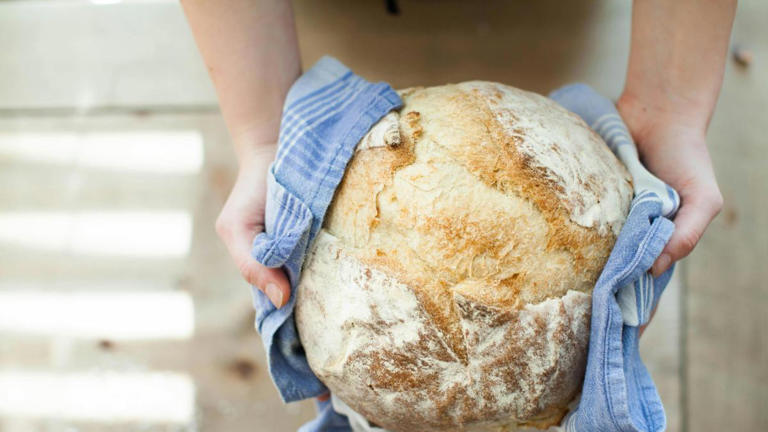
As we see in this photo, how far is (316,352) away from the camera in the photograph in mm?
978

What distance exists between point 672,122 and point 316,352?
2.55 ft

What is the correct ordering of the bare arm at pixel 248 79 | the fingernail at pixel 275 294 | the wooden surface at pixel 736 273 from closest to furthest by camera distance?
the fingernail at pixel 275 294
the bare arm at pixel 248 79
the wooden surface at pixel 736 273

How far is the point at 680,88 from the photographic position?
1.14 metres

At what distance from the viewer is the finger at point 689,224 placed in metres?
0.98

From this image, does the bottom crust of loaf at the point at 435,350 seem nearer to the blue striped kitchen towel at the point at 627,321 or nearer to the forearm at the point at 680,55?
the blue striped kitchen towel at the point at 627,321

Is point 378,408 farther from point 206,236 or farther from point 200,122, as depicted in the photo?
point 200,122

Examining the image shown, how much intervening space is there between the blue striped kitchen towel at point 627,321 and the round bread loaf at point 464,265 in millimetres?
31

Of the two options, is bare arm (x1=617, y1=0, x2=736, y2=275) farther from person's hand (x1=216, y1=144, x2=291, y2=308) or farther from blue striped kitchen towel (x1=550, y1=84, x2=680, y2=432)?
person's hand (x1=216, y1=144, x2=291, y2=308)

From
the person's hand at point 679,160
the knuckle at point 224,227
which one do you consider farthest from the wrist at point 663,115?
the knuckle at point 224,227

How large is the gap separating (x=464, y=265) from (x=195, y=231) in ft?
3.28

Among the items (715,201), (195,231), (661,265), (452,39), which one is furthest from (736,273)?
(195,231)

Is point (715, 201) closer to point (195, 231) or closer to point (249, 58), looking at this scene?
point (249, 58)

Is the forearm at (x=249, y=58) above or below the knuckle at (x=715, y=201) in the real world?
above

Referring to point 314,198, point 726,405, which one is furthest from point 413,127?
point 726,405
